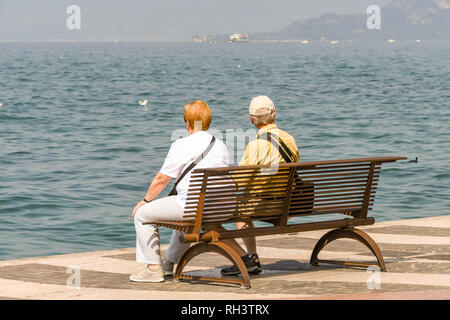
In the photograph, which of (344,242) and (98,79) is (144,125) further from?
(98,79)

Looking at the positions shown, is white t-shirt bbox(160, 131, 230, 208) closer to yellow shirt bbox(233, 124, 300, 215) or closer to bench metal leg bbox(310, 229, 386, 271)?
yellow shirt bbox(233, 124, 300, 215)

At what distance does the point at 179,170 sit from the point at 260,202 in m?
0.65

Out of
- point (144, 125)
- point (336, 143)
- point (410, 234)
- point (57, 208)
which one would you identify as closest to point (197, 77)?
point (144, 125)

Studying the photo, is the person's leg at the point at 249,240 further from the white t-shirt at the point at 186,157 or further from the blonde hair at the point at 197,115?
the blonde hair at the point at 197,115

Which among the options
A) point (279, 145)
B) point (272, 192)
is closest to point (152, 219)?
point (272, 192)

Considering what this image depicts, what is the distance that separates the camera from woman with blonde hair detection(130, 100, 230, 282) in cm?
661

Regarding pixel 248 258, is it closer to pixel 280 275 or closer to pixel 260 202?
pixel 280 275

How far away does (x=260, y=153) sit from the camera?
6.79 m

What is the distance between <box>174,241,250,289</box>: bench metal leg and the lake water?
538 centimetres

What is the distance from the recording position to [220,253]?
21.7 ft

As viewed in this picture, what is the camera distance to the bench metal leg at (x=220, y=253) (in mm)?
6504

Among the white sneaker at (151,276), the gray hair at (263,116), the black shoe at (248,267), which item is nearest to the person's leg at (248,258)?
the black shoe at (248,267)

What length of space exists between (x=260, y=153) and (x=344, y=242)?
250 centimetres

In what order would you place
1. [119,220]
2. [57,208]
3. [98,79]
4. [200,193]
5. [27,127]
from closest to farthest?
[200,193] → [119,220] → [57,208] → [27,127] → [98,79]
